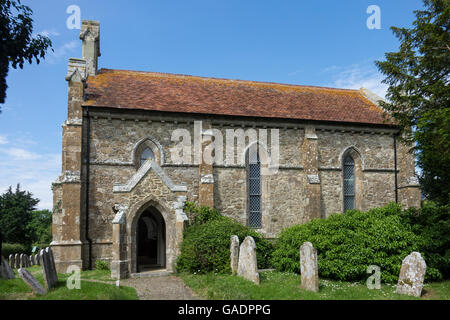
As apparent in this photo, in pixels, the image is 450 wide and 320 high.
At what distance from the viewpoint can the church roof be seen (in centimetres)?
1931

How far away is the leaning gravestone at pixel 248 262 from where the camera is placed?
11883mm

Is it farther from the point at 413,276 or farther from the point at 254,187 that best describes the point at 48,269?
the point at 254,187

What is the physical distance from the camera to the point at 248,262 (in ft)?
40.3

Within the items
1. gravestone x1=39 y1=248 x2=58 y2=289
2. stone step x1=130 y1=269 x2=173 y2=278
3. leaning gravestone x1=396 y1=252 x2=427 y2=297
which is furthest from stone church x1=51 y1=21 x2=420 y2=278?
leaning gravestone x1=396 y1=252 x2=427 y2=297

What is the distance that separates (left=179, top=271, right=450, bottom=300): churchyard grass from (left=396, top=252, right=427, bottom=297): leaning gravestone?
0.98 feet

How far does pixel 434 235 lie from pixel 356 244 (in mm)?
3138

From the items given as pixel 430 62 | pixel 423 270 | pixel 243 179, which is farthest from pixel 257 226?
pixel 430 62

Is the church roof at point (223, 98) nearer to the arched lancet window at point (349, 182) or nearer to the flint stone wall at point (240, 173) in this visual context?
the flint stone wall at point (240, 173)

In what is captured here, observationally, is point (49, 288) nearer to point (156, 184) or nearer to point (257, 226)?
point (156, 184)

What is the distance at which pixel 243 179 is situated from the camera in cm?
1975

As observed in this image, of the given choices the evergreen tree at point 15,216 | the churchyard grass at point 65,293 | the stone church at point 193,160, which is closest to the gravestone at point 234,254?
the stone church at point 193,160

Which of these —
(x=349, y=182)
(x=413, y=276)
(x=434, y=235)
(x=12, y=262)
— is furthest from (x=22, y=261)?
(x=434, y=235)

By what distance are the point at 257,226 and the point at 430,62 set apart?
1153 cm

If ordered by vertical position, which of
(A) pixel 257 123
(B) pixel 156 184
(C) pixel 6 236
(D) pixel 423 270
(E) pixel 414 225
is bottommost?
(C) pixel 6 236
